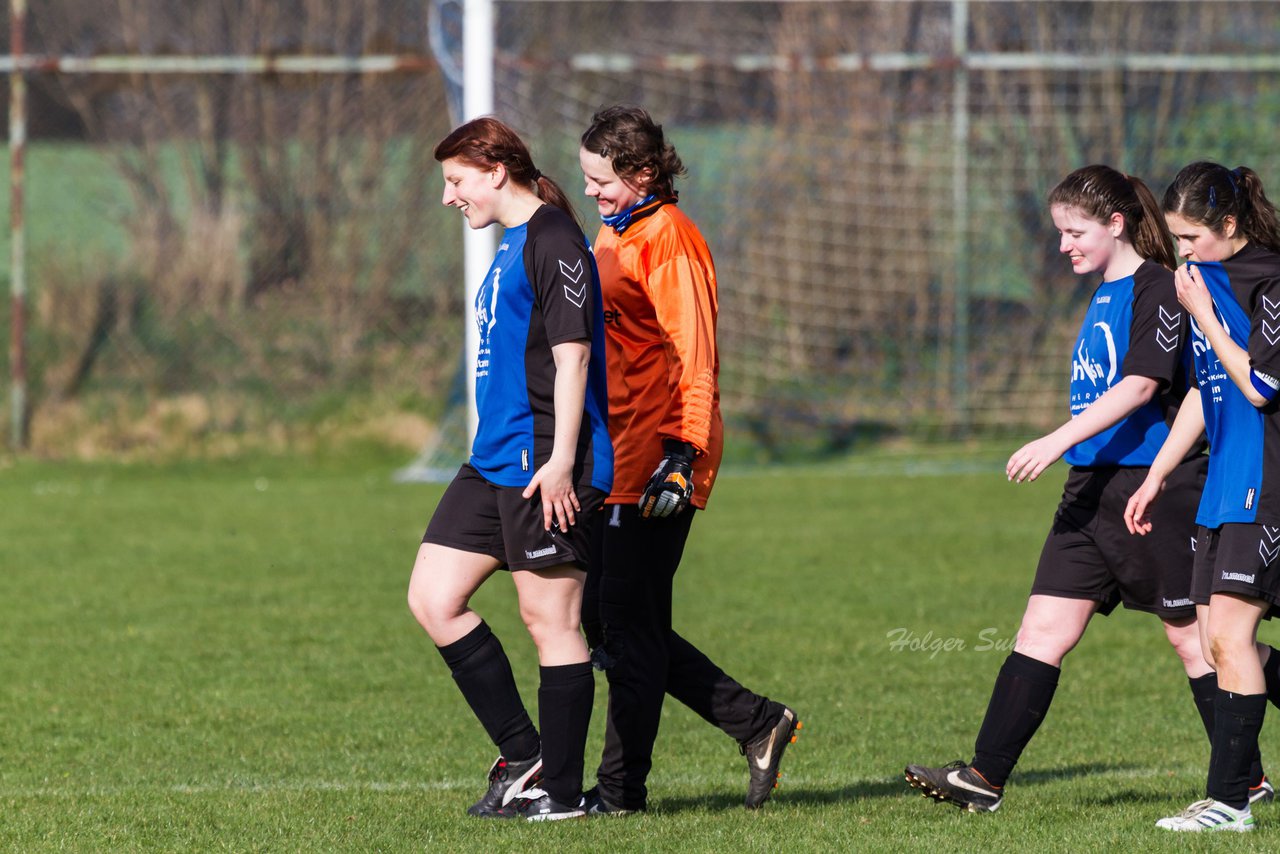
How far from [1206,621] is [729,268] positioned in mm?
9877

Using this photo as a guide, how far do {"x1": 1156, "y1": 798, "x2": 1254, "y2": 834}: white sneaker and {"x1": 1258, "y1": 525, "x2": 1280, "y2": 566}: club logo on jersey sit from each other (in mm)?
653

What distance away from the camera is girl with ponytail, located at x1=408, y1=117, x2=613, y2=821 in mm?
4051

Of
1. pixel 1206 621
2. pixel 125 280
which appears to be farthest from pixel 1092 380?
pixel 125 280

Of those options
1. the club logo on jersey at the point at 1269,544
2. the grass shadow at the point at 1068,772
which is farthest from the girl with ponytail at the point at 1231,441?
the grass shadow at the point at 1068,772

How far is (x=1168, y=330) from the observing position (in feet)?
13.8

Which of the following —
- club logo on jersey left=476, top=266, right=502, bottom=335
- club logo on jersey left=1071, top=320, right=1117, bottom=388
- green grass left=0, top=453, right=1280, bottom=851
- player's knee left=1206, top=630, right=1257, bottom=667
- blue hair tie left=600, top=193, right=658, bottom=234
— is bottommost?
green grass left=0, top=453, right=1280, bottom=851

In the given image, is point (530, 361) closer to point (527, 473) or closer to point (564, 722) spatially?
point (527, 473)

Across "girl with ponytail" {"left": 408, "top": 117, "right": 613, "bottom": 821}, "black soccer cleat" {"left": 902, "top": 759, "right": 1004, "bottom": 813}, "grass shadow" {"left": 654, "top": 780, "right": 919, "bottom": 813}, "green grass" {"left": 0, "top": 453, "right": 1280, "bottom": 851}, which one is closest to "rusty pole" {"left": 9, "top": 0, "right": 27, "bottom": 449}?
"green grass" {"left": 0, "top": 453, "right": 1280, "bottom": 851}

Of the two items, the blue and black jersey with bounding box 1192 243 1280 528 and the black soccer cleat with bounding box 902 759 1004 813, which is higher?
the blue and black jersey with bounding box 1192 243 1280 528

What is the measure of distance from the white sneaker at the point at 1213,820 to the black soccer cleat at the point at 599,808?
136cm

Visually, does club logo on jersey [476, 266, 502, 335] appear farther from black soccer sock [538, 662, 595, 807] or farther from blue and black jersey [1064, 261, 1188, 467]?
blue and black jersey [1064, 261, 1188, 467]

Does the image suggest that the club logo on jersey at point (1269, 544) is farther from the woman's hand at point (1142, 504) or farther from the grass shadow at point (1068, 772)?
the grass shadow at point (1068, 772)

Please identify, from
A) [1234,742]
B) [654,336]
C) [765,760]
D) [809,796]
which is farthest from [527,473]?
[1234,742]

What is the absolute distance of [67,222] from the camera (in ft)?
51.3
